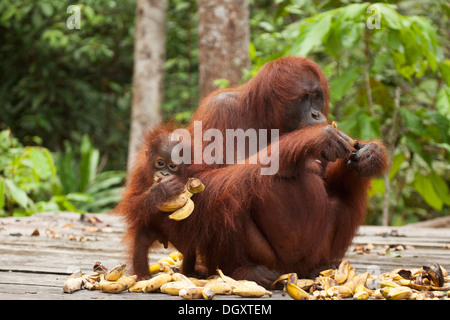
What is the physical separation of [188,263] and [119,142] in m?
6.87

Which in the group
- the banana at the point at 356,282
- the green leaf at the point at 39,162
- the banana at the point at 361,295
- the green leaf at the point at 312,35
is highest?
the green leaf at the point at 312,35

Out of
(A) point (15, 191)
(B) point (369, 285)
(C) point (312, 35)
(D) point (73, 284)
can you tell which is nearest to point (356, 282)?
(B) point (369, 285)

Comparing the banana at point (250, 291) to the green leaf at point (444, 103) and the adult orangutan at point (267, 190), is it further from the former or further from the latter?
the green leaf at point (444, 103)

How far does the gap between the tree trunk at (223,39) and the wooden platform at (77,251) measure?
1.55 m

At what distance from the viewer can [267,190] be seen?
221 centimetres

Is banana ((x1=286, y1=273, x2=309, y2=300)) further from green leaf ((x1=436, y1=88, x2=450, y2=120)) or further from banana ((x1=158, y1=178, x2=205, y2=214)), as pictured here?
green leaf ((x1=436, y1=88, x2=450, y2=120))

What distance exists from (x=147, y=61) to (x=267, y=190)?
4738 millimetres

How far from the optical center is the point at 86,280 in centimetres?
220

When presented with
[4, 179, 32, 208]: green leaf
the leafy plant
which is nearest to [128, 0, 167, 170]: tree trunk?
the leafy plant

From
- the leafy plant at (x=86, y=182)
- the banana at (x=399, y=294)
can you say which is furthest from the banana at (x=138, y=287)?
the leafy plant at (x=86, y=182)

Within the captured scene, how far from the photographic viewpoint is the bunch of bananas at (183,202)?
6.74 ft

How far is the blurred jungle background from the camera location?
4.08 m

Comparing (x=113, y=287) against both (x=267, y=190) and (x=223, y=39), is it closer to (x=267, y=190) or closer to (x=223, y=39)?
(x=267, y=190)

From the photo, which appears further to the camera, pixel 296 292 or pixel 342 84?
pixel 342 84
